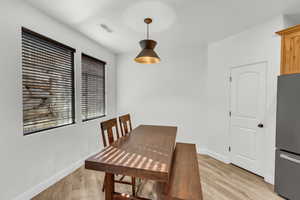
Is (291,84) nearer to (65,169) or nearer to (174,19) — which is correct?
(174,19)

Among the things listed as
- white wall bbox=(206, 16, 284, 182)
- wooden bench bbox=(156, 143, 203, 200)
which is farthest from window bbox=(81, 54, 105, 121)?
white wall bbox=(206, 16, 284, 182)

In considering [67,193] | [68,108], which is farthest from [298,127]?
[68,108]

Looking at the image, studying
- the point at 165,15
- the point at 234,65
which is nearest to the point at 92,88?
the point at 165,15

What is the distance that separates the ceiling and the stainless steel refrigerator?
112 cm

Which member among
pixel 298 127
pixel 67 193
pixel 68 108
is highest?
pixel 68 108

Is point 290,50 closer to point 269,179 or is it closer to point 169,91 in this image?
point 269,179

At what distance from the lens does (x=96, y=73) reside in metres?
3.37

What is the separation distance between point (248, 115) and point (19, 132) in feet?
12.1

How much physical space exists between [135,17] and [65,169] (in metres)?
2.84

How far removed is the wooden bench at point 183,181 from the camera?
3.90ft

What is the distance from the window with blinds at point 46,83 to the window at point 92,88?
0.34m

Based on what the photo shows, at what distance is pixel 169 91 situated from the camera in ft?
12.1

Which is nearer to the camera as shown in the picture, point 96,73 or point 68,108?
point 68,108

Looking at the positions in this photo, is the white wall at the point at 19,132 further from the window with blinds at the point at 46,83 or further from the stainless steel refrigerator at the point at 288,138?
the stainless steel refrigerator at the point at 288,138
